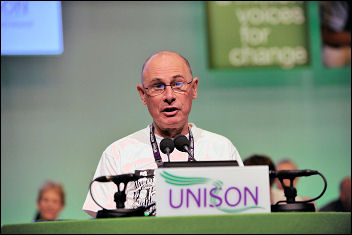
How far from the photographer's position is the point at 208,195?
5.41 ft

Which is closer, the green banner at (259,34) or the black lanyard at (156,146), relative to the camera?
the black lanyard at (156,146)

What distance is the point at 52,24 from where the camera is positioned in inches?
195

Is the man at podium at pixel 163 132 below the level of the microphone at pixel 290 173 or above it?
above

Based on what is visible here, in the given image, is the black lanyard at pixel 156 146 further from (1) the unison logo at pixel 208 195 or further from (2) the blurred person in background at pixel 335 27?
(2) the blurred person in background at pixel 335 27

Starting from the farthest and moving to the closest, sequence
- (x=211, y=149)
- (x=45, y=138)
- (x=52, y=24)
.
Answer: (x=45, y=138) → (x=52, y=24) → (x=211, y=149)

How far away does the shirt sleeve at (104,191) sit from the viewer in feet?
7.38

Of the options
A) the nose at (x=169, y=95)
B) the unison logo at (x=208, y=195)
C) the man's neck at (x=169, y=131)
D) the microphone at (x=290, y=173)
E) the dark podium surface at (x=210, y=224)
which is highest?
the nose at (x=169, y=95)

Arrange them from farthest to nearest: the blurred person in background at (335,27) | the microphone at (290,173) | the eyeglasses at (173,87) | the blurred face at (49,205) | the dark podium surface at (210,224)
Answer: the blurred person in background at (335,27) → the blurred face at (49,205) → the eyeglasses at (173,87) → the microphone at (290,173) → the dark podium surface at (210,224)

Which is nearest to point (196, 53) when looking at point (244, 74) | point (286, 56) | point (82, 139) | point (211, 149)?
point (244, 74)

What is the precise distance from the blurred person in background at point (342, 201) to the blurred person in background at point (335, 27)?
47.2 inches

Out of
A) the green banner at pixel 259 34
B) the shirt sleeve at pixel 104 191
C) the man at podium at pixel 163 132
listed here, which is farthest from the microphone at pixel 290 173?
the green banner at pixel 259 34

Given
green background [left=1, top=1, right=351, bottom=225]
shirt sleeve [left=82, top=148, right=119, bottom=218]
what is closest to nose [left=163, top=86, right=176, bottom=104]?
shirt sleeve [left=82, top=148, right=119, bottom=218]

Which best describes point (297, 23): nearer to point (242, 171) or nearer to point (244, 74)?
point (244, 74)

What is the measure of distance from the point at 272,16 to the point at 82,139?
2.03 metres
